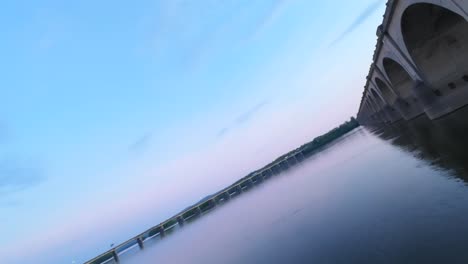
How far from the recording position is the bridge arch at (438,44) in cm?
2427

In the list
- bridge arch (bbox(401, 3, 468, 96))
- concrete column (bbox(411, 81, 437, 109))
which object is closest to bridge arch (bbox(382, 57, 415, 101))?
A: concrete column (bbox(411, 81, 437, 109))

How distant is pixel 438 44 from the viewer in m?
27.3

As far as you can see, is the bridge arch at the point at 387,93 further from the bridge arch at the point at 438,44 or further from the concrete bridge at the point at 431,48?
the bridge arch at the point at 438,44

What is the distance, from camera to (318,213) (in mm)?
19734

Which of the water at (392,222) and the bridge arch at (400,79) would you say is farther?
the bridge arch at (400,79)

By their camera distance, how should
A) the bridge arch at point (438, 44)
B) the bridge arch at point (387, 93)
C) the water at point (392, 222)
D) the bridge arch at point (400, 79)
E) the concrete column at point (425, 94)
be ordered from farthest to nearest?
the bridge arch at point (387, 93), the bridge arch at point (400, 79), the concrete column at point (425, 94), the bridge arch at point (438, 44), the water at point (392, 222)

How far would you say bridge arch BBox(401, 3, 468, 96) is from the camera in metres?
24.3

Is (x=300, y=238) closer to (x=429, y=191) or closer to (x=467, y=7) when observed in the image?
(x=429, y=191)

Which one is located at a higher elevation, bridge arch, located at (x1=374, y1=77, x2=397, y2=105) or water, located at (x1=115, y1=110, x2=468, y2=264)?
bridge arch, located at (x1=374, y1=77, x2=397, y2=105)

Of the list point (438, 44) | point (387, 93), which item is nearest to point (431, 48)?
point (438, 44)

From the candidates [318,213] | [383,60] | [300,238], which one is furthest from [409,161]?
[383,60]

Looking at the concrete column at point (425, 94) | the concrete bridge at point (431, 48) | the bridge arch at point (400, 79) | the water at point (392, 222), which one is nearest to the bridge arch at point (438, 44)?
the concrete bridge at point (431, 48)

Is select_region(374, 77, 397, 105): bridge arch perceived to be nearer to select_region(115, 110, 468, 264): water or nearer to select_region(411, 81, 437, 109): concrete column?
select_region(411, 81, 437, 109): concrete column

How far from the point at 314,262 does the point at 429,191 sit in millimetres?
5685
